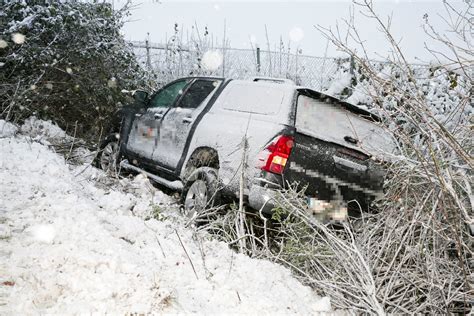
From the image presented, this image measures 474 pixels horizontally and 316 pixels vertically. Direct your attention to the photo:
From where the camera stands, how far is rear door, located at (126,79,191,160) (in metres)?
5.52

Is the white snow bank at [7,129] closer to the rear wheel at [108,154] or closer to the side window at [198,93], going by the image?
the rear wheel at [108,154]

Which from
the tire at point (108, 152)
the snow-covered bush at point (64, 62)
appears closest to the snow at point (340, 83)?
the snow-covered bush at point (64, 62)

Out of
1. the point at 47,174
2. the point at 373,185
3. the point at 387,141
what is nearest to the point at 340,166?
the point at 373,185

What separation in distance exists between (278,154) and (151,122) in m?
2.57

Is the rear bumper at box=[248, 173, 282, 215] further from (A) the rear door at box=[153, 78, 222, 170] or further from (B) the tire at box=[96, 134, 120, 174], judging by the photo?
(B) the tire at box=[96, 134, 120, 174]

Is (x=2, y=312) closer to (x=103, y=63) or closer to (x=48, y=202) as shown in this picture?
(x=48, y=202)

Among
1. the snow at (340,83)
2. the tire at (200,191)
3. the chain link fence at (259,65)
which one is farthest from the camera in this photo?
the chain link fence at (259,65)

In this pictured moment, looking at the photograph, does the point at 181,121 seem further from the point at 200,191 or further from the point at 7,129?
the point at 7,129

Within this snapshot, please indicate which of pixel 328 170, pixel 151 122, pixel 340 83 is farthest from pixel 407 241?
pixel 340 83

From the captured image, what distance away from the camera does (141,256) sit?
273 centimetres

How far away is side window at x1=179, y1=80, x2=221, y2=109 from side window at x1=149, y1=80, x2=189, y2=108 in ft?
0.67

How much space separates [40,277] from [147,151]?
3.42 m

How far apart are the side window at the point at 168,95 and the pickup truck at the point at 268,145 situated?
37cm

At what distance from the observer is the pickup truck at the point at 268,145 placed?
3.71 metres
